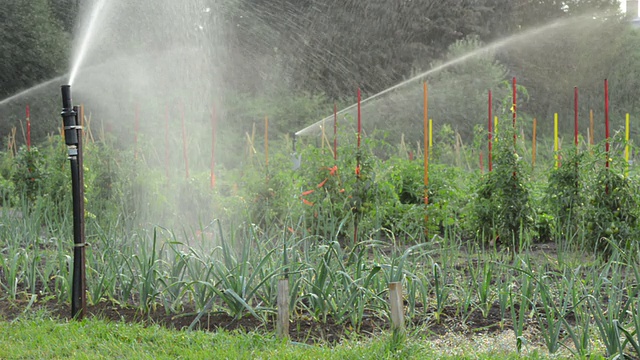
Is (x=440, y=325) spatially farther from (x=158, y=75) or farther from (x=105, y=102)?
(x=105, y=102)

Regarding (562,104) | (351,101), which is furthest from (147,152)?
(562,104)

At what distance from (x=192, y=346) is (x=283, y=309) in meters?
0.45

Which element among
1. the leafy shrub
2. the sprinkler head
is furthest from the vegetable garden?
the sprinkler head

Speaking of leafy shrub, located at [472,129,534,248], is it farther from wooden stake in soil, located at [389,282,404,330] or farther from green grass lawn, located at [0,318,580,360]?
wooden stake in soil, located at [389,282,404,330]

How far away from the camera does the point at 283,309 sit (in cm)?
349

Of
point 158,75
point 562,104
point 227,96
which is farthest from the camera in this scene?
point 562,104

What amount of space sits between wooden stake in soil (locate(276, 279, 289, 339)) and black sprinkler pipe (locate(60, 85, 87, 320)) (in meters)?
1.23

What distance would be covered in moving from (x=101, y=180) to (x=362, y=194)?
2.93m

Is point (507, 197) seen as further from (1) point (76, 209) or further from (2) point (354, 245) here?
(1) point (76, 209)

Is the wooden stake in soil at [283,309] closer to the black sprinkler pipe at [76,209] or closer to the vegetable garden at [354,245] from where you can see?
the vegetable garden at [354,245]

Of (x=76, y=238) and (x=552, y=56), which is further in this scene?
(x=552, y=56)

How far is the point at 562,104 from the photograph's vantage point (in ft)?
82.0

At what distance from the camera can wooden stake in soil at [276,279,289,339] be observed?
136 inches

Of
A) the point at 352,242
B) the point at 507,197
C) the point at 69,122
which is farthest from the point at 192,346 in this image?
the point at 507,197
